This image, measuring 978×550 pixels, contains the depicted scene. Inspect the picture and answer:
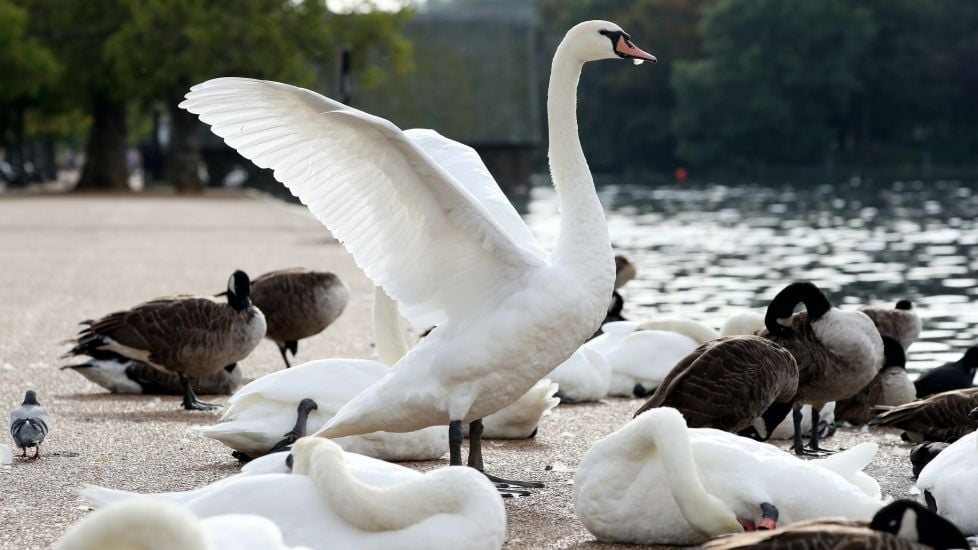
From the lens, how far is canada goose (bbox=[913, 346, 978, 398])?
9445mm

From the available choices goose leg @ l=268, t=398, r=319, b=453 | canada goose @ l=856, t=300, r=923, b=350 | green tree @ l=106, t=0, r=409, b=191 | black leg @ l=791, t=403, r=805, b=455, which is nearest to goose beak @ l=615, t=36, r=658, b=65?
black leg @ l=791, t=403, r=805, b=455

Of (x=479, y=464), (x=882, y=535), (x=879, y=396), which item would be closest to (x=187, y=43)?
(x=879, y=396)

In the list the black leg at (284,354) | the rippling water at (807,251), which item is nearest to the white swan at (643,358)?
the black leg at (284,354)

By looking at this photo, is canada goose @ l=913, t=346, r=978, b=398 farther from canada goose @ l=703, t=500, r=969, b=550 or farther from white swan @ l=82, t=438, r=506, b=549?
white swan @ l=82, t=438, r=506, b=549

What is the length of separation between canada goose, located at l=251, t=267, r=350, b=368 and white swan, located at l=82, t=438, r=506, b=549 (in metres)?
5.69

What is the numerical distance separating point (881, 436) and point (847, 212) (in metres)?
35.8

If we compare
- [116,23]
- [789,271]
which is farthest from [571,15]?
[789,271]

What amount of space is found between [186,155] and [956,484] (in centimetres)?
4961

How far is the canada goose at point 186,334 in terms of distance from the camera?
886 centimetres

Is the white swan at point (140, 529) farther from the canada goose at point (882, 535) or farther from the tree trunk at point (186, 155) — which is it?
the tree trunk at point (186, 155)

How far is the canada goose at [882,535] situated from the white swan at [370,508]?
0.83m

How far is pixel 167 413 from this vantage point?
345 inches

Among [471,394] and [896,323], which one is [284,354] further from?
[471,394]

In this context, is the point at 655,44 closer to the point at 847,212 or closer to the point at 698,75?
the point at 698,75
